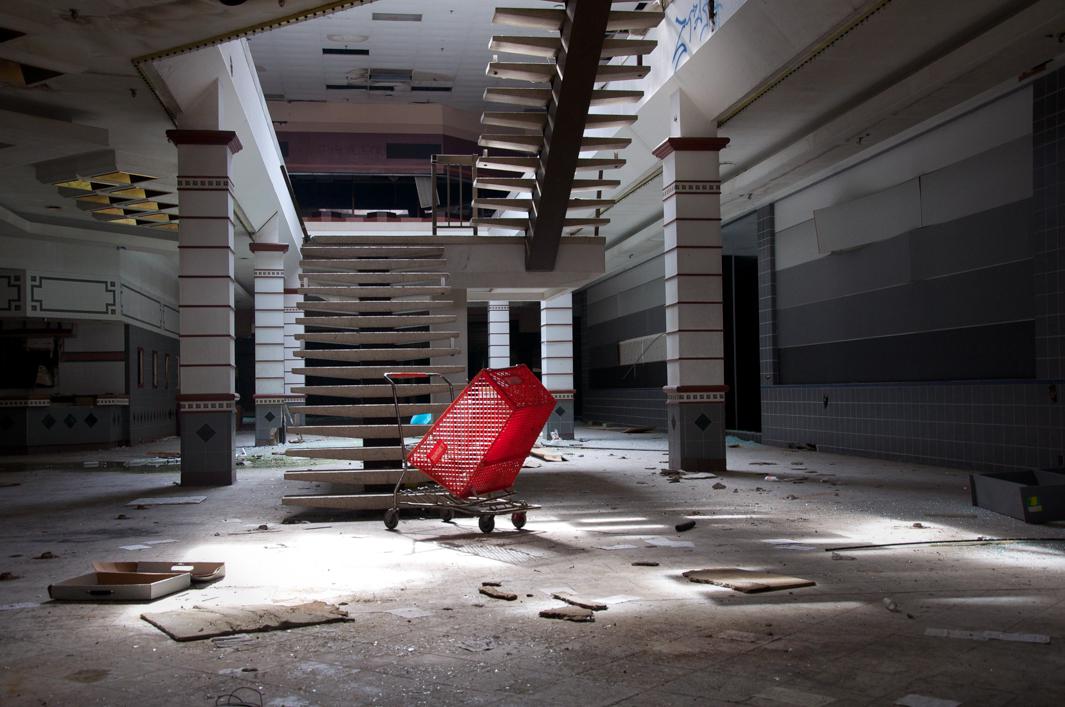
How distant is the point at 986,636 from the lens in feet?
10.6

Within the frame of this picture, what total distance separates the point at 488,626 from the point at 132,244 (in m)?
15.4

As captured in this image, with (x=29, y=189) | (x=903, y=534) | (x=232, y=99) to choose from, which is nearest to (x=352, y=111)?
(x=29, y=189)

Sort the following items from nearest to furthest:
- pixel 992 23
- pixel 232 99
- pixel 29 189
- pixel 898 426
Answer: pixel 992 23, pixel 232 99, pixel 898 426, pixel 29 189

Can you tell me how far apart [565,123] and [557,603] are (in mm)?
6007

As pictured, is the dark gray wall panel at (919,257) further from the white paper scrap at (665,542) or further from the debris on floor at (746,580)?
the debris on floor at (746,580)

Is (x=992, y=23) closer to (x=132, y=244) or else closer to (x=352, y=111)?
(x=132, y=244)

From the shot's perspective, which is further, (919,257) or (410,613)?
(919,257)

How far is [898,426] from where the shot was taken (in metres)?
11.1

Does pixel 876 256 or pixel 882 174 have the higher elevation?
pixel 882 174

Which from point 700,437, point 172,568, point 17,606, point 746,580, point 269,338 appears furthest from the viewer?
point 269,338

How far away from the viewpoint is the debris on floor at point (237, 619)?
342 cm

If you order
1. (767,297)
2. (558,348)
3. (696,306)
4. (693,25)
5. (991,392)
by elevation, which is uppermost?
(693,25)

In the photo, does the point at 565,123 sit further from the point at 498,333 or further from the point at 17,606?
the point at 498,333

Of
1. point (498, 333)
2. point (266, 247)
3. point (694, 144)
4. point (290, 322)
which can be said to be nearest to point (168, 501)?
point (694, 144)
